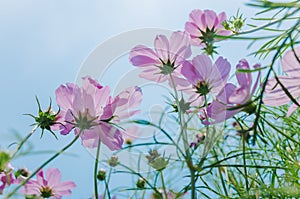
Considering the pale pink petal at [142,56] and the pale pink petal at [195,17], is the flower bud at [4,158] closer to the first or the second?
the pale pink petal at [142,56]

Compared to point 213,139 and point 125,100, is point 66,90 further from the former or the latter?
point 213,139

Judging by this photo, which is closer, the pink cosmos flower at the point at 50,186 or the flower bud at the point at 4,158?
the flower bud at the point at 4,158

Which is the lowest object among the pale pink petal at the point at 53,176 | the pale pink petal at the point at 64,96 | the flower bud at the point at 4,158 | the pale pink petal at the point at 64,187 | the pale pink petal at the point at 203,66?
the flower bud at the point at 4,158

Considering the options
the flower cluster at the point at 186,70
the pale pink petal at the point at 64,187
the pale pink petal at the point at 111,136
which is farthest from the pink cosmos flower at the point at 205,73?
the pale pink petal at the point at 64,187

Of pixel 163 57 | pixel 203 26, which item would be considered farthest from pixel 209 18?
pixel 163 57

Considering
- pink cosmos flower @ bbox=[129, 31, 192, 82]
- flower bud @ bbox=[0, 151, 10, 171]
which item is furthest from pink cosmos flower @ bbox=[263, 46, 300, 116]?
flower bud @ bbox=[0, 151, 10, 171]

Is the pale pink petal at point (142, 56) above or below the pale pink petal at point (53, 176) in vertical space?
above
